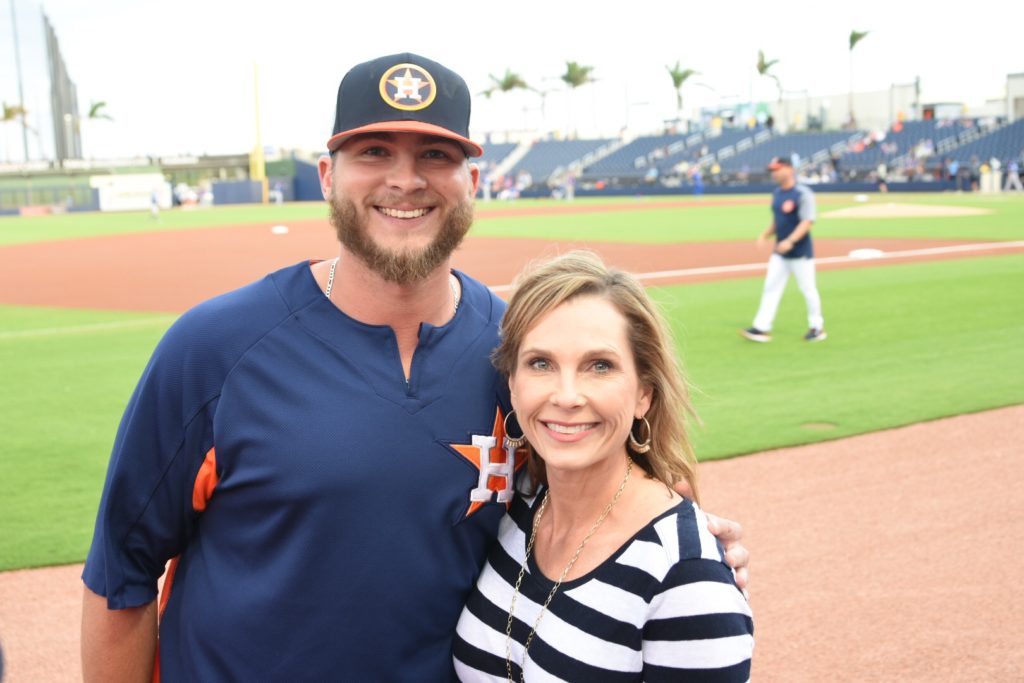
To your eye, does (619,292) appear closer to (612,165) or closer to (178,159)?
(612,165)

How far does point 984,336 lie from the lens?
11742 millimetres

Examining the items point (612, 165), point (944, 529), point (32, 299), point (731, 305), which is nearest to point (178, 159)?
point (612, 165)

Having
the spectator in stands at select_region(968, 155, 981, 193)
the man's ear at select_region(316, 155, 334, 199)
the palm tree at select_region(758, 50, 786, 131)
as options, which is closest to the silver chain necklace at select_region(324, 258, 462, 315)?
the man's ear at select_region(316, 155, 334, 199)

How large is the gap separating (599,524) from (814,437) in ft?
19.0

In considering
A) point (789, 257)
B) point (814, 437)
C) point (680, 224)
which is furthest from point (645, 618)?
point (680, 224)

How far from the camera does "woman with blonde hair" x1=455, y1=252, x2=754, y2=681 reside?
6.95ft

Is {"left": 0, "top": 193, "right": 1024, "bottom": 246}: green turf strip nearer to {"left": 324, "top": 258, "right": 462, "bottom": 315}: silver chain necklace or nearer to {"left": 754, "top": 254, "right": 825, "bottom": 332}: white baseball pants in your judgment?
{"left": 754, "top": 254, "right": 825, "bottom": 332}: white baseball pants

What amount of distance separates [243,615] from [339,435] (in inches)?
18.3

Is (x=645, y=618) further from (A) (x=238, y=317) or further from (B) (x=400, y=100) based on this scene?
(B) (x=400, y=100)

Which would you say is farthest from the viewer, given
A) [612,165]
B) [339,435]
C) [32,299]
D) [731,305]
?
[612,165]

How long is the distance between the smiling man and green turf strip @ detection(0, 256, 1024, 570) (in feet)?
4.14

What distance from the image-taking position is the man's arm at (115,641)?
239 centimetres

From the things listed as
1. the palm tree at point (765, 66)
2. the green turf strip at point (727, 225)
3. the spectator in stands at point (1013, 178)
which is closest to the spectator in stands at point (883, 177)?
the spectator in stands at point (1013, 178)

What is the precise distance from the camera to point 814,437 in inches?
305
